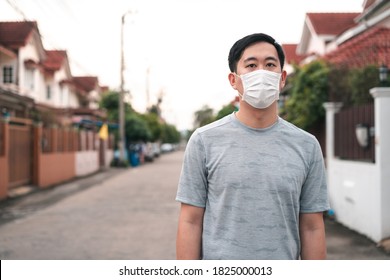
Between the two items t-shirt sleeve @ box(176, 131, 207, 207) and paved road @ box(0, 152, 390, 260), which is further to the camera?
paved road @ box(0, 152, 390, 260)

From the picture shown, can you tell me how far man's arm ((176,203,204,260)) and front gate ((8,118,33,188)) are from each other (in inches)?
393

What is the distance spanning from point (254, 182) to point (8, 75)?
A: 2036cm

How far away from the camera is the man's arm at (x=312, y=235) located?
184 cm

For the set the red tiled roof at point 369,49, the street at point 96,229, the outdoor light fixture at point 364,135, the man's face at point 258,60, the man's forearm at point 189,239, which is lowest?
the street at point 96,229

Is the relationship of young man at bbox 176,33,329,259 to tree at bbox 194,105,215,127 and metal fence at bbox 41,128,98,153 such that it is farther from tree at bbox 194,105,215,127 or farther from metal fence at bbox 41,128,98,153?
metal fence at bbox 41,128,98,153

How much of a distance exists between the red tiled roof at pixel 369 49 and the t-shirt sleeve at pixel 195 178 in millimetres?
4352

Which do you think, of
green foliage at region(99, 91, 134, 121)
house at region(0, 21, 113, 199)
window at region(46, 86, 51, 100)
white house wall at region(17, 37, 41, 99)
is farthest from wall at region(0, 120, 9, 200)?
green foliage at region(99, 91, 134, 121)

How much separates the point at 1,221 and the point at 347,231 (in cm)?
505

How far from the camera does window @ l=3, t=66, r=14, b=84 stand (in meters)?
20.2

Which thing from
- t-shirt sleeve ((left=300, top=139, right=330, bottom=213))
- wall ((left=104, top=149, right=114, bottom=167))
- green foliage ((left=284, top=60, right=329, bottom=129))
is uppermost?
green foliage ((left=284, top=60, right=329, bottom=129))

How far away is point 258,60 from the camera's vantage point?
6.12ft

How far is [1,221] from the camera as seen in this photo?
7754 mm

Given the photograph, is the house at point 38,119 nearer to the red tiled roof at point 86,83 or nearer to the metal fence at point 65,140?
the metal fence at point 65,140

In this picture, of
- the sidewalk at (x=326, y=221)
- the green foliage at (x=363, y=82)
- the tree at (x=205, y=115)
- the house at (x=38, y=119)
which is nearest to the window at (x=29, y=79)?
the house at (x=38, y=119)
